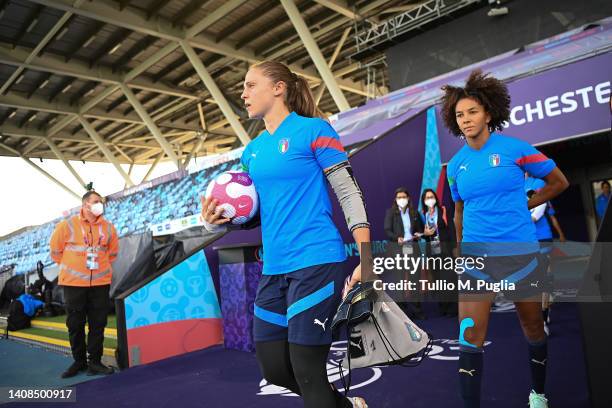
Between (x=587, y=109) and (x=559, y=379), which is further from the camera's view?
(x=587, y=109)

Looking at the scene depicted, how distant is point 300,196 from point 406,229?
4.29m

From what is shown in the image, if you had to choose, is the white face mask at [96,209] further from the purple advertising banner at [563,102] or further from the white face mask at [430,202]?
the purple advertising banner at [563,102]

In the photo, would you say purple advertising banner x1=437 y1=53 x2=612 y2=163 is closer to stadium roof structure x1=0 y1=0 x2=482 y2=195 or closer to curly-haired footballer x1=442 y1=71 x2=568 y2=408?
curly-haired footballer x1=442 y1=71 x2=568 y2=408

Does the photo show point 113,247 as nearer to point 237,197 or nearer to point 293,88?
point 237,197

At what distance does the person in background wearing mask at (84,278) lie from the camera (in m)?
4.34

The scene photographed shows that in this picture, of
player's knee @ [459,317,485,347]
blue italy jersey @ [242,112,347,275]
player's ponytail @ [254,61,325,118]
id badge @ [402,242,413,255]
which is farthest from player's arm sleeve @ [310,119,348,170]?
id badge @ [402,242,413,255]

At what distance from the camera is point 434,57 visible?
37.4 feet

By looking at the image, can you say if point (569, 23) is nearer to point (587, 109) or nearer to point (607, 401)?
point (587, 109)

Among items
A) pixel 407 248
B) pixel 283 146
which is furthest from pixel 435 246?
pixel 283 146

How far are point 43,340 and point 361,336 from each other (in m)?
6.28

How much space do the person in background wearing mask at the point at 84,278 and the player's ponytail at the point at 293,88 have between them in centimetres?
338

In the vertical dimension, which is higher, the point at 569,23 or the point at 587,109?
the point at 569,23

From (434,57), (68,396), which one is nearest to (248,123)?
(434,57)

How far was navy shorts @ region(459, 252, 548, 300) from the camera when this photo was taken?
2.16 metres
